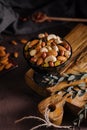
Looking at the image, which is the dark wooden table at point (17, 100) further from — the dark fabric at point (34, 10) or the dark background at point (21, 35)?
the dark fabric at point (34, 10)

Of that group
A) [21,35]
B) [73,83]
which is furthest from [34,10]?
[73,83]

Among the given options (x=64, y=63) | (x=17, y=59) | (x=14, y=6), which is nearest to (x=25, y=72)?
(x=17, y=59)

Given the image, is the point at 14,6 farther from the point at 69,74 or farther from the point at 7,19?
the point at 69,74

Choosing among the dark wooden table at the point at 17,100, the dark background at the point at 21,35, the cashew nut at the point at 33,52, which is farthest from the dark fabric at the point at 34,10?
the cashew nut at the point at 33,52

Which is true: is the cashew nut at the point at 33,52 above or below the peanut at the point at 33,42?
below

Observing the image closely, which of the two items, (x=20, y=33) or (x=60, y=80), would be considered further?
(x=20, y=33)

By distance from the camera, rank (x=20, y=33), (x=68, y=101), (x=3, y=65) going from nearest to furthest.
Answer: (x=68, y=101)
(x=3, y=65)
(x=20, y=33)

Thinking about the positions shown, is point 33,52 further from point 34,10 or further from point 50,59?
point 34,10
